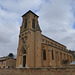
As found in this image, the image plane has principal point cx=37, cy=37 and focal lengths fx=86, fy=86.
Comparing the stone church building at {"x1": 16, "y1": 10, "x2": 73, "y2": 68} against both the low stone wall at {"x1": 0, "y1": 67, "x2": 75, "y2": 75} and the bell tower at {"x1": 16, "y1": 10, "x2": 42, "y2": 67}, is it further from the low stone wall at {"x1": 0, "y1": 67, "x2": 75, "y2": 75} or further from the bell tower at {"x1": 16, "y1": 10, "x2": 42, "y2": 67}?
the low stone wall at {"x1": 0, "y1": 67, "x2": 75, "y2": 75}

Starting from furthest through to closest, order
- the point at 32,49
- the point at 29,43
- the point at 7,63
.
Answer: the point at 7,63 → the point at 32,49 → the point at 29,43

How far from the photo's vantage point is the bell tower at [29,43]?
1224 inches

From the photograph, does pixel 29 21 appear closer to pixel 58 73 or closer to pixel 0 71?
pixel 0 71

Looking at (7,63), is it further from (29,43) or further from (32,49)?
(29,43)

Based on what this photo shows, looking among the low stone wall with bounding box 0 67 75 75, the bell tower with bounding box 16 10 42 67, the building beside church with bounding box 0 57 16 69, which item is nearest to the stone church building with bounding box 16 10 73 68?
the bell tower with bounding box 16 10 42 67

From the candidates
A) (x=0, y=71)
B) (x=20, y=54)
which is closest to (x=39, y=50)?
(x=20, y=54)

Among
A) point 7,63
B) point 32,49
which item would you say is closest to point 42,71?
point 32,49

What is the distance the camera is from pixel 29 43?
32281mm

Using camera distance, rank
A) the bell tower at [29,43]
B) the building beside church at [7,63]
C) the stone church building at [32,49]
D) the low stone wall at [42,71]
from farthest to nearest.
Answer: the building beside church at [7,63]
the stone church building at [32,49]
the bell tower at [29,43]
the low stone wall at [42,71]

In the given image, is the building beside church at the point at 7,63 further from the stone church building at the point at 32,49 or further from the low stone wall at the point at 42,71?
the low stone wall at the point at 42,71

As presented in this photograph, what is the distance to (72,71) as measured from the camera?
13.1 meters

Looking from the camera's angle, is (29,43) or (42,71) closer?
(42,71)

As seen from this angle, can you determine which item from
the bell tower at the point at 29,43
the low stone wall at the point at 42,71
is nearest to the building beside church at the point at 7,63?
the bell tower at the point at 29,43

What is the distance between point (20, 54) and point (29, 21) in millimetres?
14372
